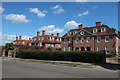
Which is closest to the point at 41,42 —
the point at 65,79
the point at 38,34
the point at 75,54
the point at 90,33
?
the point at 38,34

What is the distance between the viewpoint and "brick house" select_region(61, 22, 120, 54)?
3241 centimetres

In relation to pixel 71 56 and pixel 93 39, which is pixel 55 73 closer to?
pixel 71 56

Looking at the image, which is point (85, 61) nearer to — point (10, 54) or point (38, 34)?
point (10, 54)

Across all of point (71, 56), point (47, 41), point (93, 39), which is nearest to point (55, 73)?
point (71, 56)

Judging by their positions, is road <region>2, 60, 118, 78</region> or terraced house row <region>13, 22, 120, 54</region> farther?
terraced house row <region>13, 22, 120, 54</region>

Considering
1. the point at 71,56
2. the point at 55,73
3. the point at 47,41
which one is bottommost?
the point at 55,73

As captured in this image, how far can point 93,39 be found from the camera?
3516 cm

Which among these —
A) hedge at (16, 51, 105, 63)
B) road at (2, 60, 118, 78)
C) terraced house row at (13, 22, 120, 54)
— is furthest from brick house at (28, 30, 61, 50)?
road at (2, 60, 118, 78)

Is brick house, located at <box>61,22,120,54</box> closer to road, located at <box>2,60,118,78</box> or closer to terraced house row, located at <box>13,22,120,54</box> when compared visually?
terraced house row, located at <box>13,22,120,54</box>

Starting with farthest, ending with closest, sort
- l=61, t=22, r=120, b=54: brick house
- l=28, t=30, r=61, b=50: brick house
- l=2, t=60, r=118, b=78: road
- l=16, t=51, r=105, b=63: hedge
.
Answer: l=28, t=30, r=61, b=50: brick house, l=61, t=22, r=120, b=54: brick house, l=16, t=51, r=105, b=63: hedge, l=2, t=60, r=118, b=78: road

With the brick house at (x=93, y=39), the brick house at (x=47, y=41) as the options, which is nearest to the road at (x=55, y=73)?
the brick house at (x=93, y=39)

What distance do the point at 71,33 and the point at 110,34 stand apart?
42.8 feet

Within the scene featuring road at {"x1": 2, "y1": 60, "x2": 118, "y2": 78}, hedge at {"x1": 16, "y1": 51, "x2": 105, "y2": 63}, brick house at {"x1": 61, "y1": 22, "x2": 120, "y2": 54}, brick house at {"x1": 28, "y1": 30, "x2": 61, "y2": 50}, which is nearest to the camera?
road at {"x1": 2, "y1": 60, "x2": 118, "y2": 78}

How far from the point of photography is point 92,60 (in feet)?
62.5
